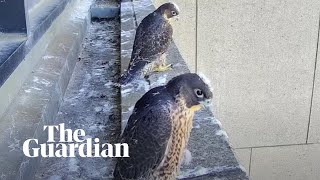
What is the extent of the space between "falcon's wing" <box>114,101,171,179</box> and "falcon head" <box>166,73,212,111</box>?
77 millimetres

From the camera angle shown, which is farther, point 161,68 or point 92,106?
point 161,68

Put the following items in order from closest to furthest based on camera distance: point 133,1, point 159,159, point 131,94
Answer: point 159,159 → point 131,94 → point 133,1

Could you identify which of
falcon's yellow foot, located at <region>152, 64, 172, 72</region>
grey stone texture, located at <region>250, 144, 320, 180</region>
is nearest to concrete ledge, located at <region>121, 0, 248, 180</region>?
falcon's yellow foot, located at <region>152, 64, 172, 72</region>

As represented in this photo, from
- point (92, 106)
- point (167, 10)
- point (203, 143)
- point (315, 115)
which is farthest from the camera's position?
point (315, 115)

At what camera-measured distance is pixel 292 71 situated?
566cm

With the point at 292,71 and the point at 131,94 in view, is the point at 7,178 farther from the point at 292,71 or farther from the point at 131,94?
the point at 292,71

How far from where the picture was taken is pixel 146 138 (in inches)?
63.7

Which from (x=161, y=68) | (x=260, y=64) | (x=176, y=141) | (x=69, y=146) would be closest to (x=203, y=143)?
(x=176, y=141)

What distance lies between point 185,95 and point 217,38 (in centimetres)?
377

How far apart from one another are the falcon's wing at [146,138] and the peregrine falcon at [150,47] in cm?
115

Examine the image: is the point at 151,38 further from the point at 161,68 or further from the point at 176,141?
the point at 176,141

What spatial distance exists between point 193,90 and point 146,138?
0.22 metres

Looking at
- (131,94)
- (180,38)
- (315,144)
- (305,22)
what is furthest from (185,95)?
(315,144)

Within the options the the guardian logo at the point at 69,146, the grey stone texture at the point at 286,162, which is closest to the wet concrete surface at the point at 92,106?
the the guardian logo at the point at 69,146
